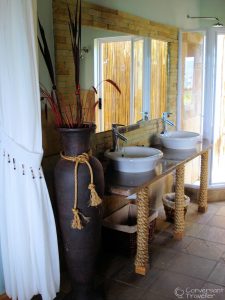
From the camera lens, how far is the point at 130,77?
2967mm

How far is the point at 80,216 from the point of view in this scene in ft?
6.21

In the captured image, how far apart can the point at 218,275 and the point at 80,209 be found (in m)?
1.20

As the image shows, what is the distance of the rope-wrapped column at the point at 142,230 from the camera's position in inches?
92.4

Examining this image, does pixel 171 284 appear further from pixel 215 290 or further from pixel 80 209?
pixel 80 209

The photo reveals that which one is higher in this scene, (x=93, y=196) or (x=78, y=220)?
(x=93, y=196)

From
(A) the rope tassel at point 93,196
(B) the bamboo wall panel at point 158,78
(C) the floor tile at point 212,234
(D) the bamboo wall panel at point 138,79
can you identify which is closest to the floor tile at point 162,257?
(C) the floor tile at point 212,234

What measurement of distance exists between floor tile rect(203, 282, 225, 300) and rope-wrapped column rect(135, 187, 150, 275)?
428 mm

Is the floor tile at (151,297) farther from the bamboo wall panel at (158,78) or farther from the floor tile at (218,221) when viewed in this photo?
the bamboo wall panel at (158,78)

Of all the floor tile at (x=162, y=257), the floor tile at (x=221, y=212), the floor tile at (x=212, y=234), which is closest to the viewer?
the floor tile at (x=162, y=257)

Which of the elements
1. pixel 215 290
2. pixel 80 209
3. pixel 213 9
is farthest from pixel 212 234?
pixel 213 9

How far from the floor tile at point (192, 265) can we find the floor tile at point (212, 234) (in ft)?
1.19

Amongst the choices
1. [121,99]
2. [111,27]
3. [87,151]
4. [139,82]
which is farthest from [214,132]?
[87,151]

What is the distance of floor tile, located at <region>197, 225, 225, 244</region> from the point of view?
298cm

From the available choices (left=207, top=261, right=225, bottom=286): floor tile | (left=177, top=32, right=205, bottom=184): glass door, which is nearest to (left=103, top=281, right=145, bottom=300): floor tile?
(left=207, top=261, right=225, bottom=286): floor tile
